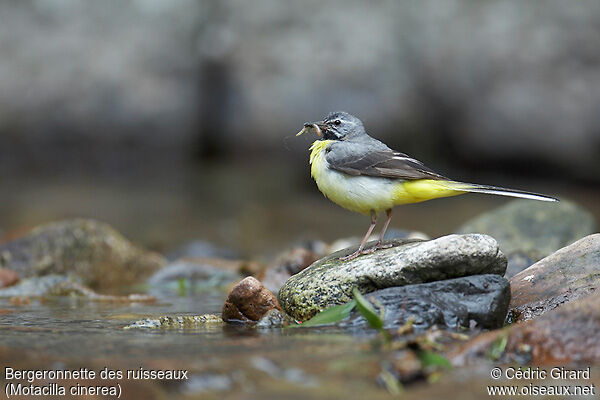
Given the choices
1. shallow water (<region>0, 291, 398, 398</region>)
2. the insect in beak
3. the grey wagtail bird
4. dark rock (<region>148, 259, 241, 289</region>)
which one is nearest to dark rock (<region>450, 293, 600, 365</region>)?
shallow water (<region>0, 291, 398, 398</region>)

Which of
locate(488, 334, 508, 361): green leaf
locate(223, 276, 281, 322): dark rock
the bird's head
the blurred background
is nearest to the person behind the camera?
locate(488, 334, 508, 361): green leaf

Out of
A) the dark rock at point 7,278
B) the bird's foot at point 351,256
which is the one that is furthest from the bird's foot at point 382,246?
the dark rock at point 7,278

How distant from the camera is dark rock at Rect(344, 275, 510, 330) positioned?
201 inches

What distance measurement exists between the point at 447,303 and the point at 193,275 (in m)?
5.40

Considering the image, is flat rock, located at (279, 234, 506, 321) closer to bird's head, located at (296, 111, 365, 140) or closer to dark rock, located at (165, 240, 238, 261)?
bird's head, located at (296, 111, 365, 140)

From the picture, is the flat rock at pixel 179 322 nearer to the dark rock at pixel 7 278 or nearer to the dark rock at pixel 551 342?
the dark rock at pixel 551 342

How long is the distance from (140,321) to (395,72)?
530 inches

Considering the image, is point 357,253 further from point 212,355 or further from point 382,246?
point 212,355

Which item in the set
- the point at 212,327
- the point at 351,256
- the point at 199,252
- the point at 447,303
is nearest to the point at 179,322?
the point at 212,327

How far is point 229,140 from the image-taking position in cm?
1858

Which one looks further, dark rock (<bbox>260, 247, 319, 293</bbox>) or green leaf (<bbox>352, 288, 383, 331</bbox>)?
dark rock (<bbox>260, 247, 319, 293</bbox>)

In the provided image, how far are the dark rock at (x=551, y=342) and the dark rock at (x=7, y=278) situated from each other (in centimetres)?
648

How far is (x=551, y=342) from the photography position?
4156 mm

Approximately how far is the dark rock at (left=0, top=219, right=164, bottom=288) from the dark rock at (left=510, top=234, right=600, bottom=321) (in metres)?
5.90
